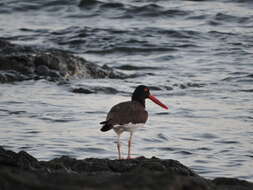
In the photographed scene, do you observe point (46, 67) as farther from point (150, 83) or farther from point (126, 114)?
point (126, 114)

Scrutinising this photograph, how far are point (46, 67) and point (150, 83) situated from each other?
1906 millimetres

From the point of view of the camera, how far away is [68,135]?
9.26 meters

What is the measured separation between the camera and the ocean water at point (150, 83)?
8828mm

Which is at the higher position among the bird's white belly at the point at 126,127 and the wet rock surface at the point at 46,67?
the bird's white belly at the point at 126,127

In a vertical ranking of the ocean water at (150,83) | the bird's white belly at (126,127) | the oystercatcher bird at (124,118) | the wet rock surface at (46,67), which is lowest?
the ocean water at (150,83)

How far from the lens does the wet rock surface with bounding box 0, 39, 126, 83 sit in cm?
1262

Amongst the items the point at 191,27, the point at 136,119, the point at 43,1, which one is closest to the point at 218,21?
the point at 191,27

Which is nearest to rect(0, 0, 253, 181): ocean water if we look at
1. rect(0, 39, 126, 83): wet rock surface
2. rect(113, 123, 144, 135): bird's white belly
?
rect(0, 39, 126, 83): wet rock surface

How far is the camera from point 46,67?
42.4ft

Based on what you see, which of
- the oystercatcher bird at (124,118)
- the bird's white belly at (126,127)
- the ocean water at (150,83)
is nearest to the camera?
the oystercatcher bird at (124,118)

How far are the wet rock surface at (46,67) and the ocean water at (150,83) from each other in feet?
0.98

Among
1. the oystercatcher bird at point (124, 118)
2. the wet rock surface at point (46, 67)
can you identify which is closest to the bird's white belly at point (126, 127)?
the oystercatcher bird at point (124, 118)

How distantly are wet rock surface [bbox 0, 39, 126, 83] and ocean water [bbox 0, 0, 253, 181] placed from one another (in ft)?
0.98

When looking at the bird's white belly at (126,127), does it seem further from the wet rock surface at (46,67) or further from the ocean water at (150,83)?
the wet rock surface at (46,67)
